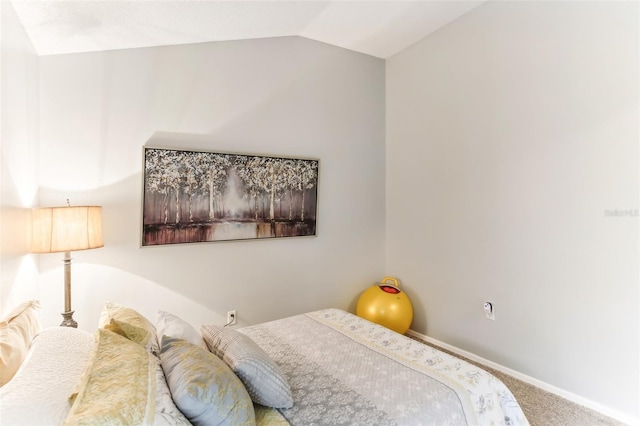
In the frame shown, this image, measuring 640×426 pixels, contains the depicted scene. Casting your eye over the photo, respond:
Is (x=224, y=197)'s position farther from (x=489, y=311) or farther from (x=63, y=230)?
(x=489, y=311)

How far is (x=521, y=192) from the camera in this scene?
262cm

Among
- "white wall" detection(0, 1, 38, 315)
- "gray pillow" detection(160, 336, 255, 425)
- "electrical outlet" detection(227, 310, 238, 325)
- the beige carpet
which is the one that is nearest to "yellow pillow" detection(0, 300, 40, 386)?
"white wall" detection(0, 1, 38, 315)

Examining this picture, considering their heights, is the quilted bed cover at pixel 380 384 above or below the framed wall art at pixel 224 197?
below

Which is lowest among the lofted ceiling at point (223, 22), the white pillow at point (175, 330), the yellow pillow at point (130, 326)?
the white pillow at point (175, 330)

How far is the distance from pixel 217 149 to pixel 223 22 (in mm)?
942

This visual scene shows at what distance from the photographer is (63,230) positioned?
1.98m

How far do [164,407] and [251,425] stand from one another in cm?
30

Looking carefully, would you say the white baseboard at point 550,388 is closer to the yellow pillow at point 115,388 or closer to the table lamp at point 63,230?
the yellow pillow at point 115,388

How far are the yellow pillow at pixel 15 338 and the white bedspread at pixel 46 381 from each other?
34 mm

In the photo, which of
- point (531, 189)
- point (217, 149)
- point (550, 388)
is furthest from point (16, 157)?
point (550, 388)

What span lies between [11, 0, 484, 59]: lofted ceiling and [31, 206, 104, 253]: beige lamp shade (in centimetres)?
104

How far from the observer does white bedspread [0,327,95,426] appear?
0.83 meters

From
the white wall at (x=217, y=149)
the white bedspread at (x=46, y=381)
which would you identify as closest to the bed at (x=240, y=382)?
the white bedspread at (x=46, y=381)

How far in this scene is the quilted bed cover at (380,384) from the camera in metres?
1.35
